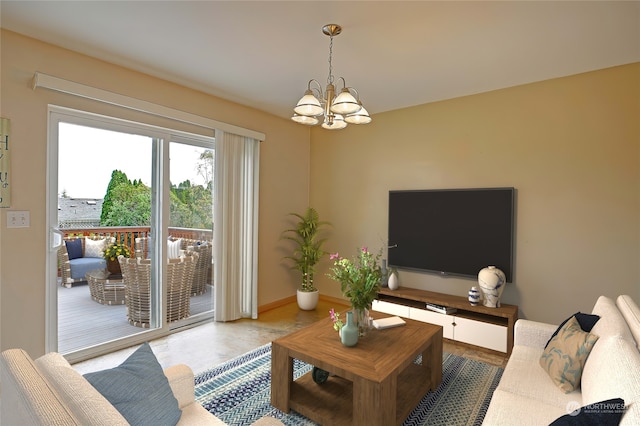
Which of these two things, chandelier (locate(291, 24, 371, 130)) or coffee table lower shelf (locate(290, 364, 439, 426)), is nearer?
coffee table lower shelf (locate(290, 364, 439, 426))

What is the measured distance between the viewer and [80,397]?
0.95 meters

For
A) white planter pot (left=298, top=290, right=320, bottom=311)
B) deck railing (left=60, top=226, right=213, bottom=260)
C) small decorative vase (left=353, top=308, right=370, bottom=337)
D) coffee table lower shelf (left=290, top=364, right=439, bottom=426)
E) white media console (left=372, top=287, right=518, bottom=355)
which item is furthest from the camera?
white planter pot (left=298, top=290, right=320, bottom=311)

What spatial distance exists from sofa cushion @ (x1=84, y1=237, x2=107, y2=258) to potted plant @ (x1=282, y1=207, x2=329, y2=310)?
2191mm

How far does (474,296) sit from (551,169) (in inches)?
57.7

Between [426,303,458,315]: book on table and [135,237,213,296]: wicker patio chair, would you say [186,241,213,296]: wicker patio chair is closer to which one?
[135,237,213,296]: wicker patio chair

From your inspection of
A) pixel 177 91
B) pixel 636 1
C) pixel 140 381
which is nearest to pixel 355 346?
pixel 140 381

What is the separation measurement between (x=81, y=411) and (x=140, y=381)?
0.39m

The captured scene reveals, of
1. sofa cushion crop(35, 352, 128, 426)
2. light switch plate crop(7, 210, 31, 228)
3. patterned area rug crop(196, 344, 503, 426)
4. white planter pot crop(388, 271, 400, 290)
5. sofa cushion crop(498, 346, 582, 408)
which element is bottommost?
patterned area rug crop(196, 344, 503, 426)

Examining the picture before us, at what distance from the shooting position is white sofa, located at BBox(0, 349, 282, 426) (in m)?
0.85

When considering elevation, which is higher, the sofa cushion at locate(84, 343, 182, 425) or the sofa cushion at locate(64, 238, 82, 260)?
the sofa cushion at locate(64, 238, 82, 260)

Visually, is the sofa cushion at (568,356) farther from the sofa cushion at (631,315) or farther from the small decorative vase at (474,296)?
the small decorative vase at (474,296)

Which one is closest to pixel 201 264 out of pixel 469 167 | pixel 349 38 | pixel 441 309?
pixel 441 309

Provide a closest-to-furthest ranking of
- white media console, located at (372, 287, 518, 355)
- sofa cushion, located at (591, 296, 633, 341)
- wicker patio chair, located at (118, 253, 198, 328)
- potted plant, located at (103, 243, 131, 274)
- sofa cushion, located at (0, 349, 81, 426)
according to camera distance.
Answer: sofa cushion, located at (0, 349, 81, 426) < sofa cushion, located at (591, 296, 633, 341) < white media console, located at (372, 287, 518, 355) < potted plant, located at (103, 243, 131, 274) < wicker patio chair, located at (118, 253, 198, 328)

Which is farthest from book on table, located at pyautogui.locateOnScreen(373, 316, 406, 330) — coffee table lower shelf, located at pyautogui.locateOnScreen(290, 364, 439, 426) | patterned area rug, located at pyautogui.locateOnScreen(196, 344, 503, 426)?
patterned area rug, located at pyautogui.locateOnScreen(196, 344, 503, 426)
